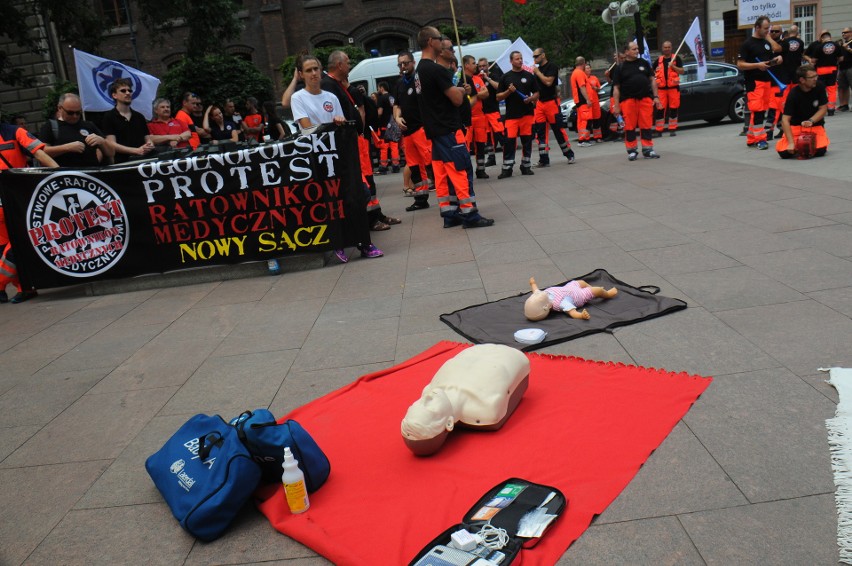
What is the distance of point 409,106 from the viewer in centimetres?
962

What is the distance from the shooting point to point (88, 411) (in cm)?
429

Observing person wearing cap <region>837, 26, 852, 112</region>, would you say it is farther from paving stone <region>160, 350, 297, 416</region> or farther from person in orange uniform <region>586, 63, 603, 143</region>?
paving stone <region>160, 350, 297, 416</region>

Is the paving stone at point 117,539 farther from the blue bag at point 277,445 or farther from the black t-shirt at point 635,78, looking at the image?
the black t-shirt at point 635,78

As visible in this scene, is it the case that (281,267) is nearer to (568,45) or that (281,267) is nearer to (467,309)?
(467,309)

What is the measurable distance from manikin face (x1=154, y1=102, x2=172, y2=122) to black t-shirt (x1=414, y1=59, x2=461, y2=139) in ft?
13.0

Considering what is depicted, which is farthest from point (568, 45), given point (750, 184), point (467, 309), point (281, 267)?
point (467, 309)

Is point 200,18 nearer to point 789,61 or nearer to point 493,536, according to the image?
point 789,61

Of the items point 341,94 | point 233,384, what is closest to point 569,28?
point 341,94

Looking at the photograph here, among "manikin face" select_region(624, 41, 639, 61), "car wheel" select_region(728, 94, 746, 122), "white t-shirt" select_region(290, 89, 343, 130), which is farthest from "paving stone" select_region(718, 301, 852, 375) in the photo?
"car wheel" select_region(728, 94, 746, 122)

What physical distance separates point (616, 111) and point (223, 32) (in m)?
14.5

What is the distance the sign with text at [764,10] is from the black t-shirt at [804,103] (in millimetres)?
6130

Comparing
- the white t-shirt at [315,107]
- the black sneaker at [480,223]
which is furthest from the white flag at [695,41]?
the white t-shirt at [315,107]

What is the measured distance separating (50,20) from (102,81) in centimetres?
1382

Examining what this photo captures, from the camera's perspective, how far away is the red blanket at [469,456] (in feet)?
8.80
